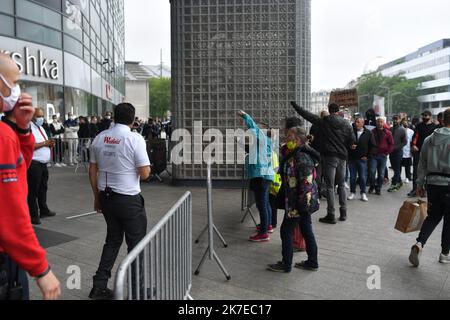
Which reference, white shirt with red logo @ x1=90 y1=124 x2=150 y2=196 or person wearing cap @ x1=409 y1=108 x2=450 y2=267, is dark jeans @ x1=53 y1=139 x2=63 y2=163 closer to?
white shirt with red logo @ x1=90 y1=124 x2=150 y2=196

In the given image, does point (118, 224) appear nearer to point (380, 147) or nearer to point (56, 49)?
point (380, 147)

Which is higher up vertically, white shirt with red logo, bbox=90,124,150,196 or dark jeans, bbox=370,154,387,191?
white shirt with red logo, bbox=90,124,150,196

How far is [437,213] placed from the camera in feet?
15.9

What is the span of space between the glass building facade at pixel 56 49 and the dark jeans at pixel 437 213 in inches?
501

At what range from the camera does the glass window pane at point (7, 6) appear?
50.7 ft

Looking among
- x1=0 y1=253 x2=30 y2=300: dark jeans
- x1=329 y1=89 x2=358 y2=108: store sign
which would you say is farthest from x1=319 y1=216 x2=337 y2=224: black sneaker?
x1=0 y1=253 x2=30 y2=300: dark jeans

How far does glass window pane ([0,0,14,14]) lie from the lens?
15453 mm

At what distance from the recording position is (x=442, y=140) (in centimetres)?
477

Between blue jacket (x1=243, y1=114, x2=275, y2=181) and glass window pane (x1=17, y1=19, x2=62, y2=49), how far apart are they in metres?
14.0

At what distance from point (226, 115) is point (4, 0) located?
11.3 m

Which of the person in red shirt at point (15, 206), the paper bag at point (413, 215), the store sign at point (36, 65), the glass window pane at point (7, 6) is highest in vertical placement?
the glass window pane at point (7, 6)

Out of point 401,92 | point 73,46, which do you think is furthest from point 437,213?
point 401,92

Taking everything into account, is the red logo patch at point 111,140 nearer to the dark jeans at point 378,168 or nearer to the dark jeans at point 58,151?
the dark jeans at point 378,168

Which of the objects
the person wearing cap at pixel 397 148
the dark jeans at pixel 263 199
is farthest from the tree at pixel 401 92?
the dark jeans at pixel 263 199
